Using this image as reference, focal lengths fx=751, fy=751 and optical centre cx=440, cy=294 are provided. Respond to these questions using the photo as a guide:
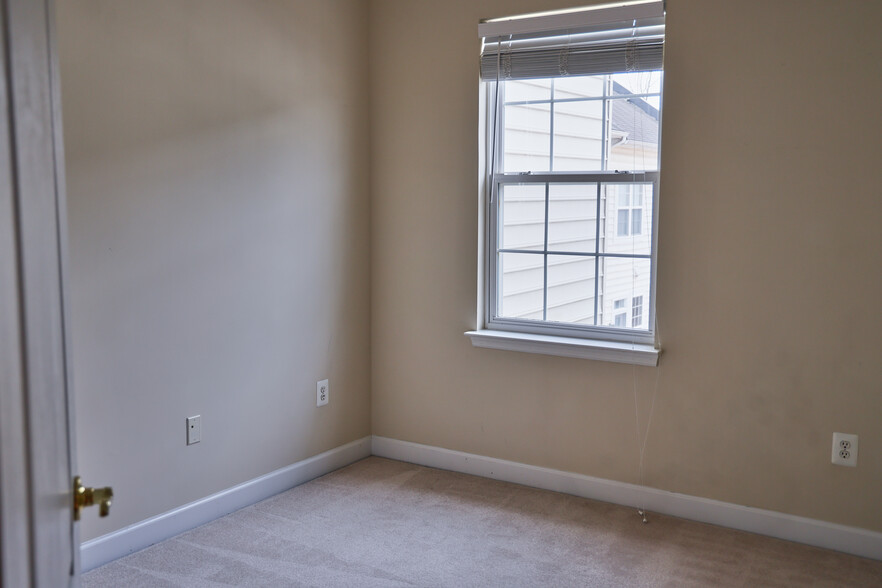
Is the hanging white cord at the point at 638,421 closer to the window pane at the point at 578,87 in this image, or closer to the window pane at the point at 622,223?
the window pane at the point at 622,223

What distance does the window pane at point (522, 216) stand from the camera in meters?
3.50

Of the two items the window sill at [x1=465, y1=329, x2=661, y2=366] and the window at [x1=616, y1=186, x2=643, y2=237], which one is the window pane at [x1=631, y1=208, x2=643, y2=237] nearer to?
the window at [x1=616, y1=186, x2=643, y2=237]

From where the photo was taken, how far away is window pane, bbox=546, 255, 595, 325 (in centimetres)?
340

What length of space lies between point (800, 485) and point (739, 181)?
121 cm

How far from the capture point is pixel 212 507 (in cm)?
309

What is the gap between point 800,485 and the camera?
2934 millimetres

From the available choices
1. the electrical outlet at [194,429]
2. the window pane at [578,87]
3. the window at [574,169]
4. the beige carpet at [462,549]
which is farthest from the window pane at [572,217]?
the electrical outlet at [194,429]

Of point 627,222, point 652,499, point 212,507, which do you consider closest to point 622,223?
point 627,222

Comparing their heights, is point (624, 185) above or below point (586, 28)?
below

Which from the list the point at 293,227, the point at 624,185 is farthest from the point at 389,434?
the point at 624,185

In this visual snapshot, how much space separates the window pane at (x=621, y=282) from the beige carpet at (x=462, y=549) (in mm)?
859

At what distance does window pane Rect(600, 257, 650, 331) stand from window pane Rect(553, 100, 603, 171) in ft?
1.43

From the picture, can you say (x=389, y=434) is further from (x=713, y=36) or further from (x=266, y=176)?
(x=713, y=36)

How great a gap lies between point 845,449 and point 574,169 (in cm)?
157
